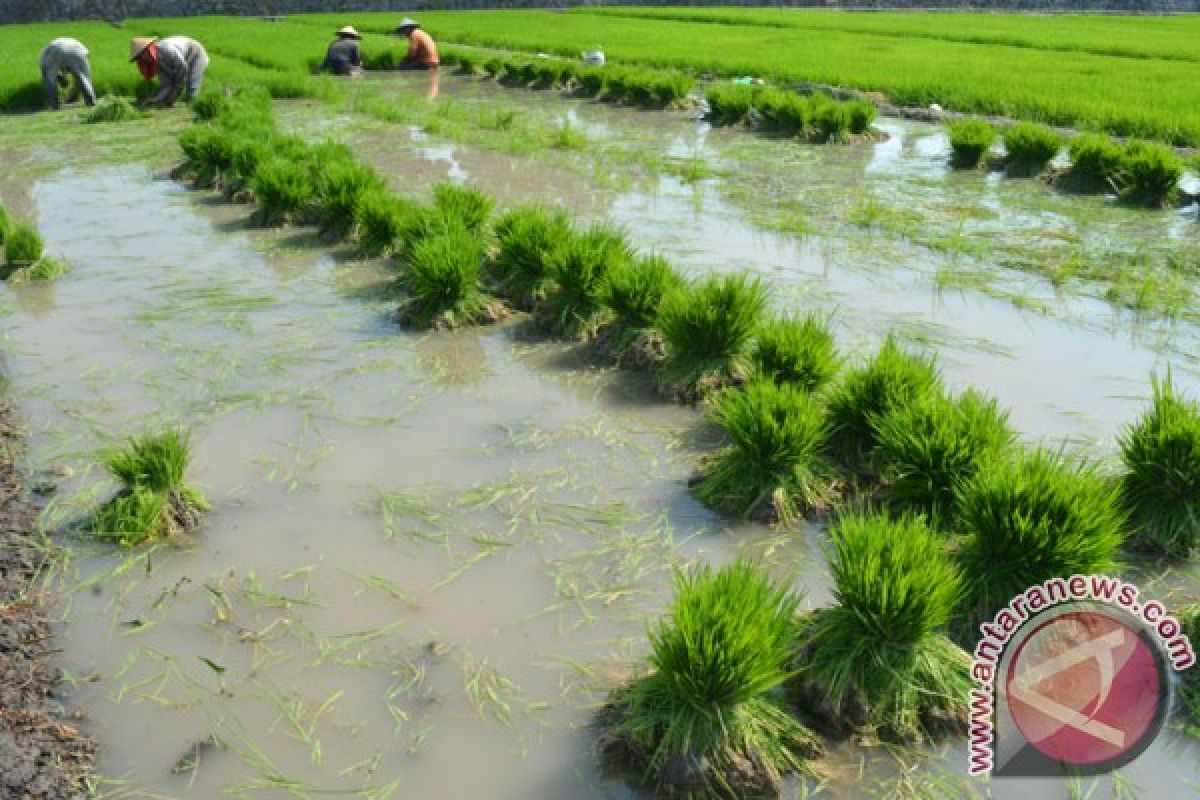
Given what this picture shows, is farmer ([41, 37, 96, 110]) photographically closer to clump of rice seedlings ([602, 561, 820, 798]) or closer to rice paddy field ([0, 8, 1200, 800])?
rice paddy field ([0, 8, 1200, 800])

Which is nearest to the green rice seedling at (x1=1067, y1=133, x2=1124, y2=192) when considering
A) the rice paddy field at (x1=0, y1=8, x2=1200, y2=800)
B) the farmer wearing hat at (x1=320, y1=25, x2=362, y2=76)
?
the rice paddy field at (x1=0, y1=8, x2=1200, y2=800)

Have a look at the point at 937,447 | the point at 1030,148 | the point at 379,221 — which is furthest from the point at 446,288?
the point at 1030,148

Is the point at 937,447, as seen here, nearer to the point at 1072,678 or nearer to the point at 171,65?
the point at 1072,678

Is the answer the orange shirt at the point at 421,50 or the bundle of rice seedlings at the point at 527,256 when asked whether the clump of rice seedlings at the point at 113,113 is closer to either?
the orange shirt at the point at 421,50

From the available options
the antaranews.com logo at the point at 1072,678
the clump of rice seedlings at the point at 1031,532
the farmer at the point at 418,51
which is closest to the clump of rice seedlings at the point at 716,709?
the antaranews.com logo at the point at 1072,678

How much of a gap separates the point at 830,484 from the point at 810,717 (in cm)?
113

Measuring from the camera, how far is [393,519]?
10.5ft

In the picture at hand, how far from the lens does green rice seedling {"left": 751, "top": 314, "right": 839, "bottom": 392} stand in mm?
3812

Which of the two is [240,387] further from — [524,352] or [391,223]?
[391,223]

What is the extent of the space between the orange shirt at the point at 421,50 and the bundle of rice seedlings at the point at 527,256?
11.7m

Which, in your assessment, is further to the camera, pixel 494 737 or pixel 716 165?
pixel 716 165

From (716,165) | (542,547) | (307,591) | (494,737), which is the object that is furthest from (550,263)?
(716,165)

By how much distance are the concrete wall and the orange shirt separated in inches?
526

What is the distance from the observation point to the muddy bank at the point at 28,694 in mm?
2119
